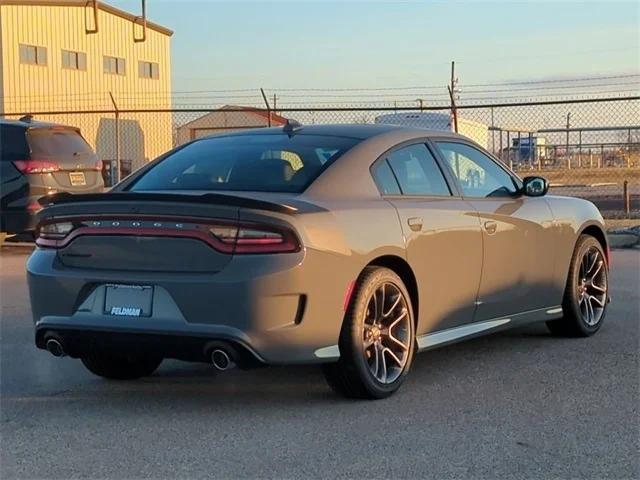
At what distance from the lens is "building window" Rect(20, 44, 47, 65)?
1369 inches

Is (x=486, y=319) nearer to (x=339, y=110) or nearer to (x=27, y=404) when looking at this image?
(x=27, y=404)

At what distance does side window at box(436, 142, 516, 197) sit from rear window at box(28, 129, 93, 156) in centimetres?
720

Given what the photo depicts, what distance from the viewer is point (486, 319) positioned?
229 inches

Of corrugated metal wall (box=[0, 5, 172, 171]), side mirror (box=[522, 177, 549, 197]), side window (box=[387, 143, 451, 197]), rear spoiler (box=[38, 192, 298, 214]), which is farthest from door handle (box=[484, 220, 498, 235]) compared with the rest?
corrugated metal wall (box=[0, 5, 172, 171])

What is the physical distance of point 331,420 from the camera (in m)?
4.60

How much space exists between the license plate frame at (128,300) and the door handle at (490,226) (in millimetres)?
2267

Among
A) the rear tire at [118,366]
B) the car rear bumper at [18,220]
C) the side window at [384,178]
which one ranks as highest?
the side window at [384,178]

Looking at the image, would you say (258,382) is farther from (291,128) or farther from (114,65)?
(114,65)

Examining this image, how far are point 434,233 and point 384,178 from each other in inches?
16.9

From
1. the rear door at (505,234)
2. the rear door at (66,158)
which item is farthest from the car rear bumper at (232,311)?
the rear door at (66,158)

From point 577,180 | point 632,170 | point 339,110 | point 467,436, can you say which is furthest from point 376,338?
point 577,180

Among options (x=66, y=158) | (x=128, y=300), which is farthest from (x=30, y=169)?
(x=128, y=300)

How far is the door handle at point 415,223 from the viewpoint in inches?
203

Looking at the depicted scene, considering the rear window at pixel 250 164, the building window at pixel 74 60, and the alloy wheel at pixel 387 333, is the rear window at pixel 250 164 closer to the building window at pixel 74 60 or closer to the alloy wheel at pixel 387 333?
the alloy wheel at pixel 387 333
